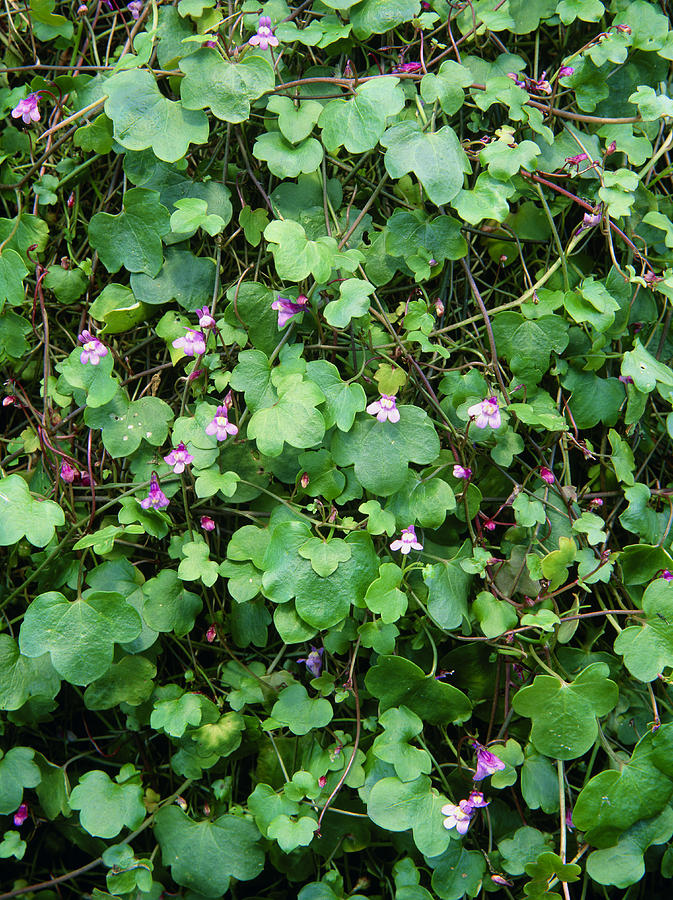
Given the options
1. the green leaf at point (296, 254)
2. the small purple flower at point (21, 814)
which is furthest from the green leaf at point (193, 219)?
the small purple flower at point (21, 814)

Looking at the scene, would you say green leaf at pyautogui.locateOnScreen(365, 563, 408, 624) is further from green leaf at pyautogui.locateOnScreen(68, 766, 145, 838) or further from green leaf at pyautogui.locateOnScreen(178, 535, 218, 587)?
green leaf at pyautogui.locateOnScreen(68, 766, 145, 838)

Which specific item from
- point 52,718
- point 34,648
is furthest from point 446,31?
point 52,718

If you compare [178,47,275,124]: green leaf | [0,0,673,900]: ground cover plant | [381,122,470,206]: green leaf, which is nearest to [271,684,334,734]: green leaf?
[0,0,673,900]: ground cover plant

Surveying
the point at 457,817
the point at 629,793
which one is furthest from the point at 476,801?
the point at 629,793

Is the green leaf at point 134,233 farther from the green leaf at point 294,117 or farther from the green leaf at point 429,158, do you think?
the green leaf at point 429,158

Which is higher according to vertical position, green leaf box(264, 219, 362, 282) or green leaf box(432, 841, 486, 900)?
green leaf box(264, 219, 362, 282)

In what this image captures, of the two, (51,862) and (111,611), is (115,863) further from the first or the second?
(111,611)
